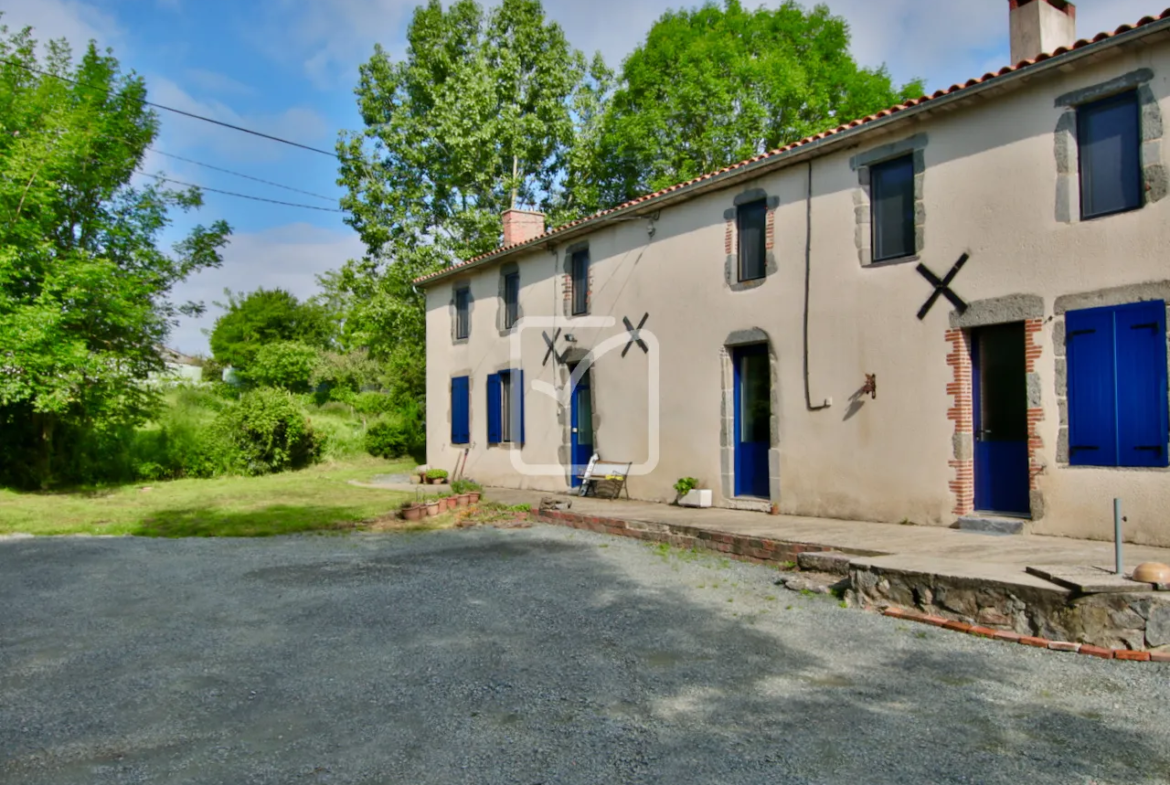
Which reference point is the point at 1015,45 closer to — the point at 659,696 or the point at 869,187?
the point at 869,187

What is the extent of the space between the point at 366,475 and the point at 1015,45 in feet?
51.2

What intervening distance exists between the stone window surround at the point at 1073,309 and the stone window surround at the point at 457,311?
1193 cm

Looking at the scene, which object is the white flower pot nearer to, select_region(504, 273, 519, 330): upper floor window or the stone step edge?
the stone step edge

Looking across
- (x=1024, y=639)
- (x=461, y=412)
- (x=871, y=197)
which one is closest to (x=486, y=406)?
(x=461, y=412)

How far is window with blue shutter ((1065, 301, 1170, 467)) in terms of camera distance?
7.09 metres

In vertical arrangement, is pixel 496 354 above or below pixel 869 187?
below

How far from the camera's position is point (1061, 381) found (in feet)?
25.4

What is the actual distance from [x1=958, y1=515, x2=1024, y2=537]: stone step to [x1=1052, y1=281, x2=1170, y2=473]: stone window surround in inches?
28.6

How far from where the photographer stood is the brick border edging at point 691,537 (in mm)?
7801

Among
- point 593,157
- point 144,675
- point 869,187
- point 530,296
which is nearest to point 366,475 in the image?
point 530,296

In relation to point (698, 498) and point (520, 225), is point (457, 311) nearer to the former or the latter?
point (520, 225)

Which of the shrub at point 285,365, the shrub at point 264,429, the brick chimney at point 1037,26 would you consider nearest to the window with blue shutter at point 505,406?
the shrub at point 264,429

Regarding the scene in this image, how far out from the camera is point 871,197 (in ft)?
31.6

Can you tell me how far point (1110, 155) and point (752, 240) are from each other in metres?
4.46
